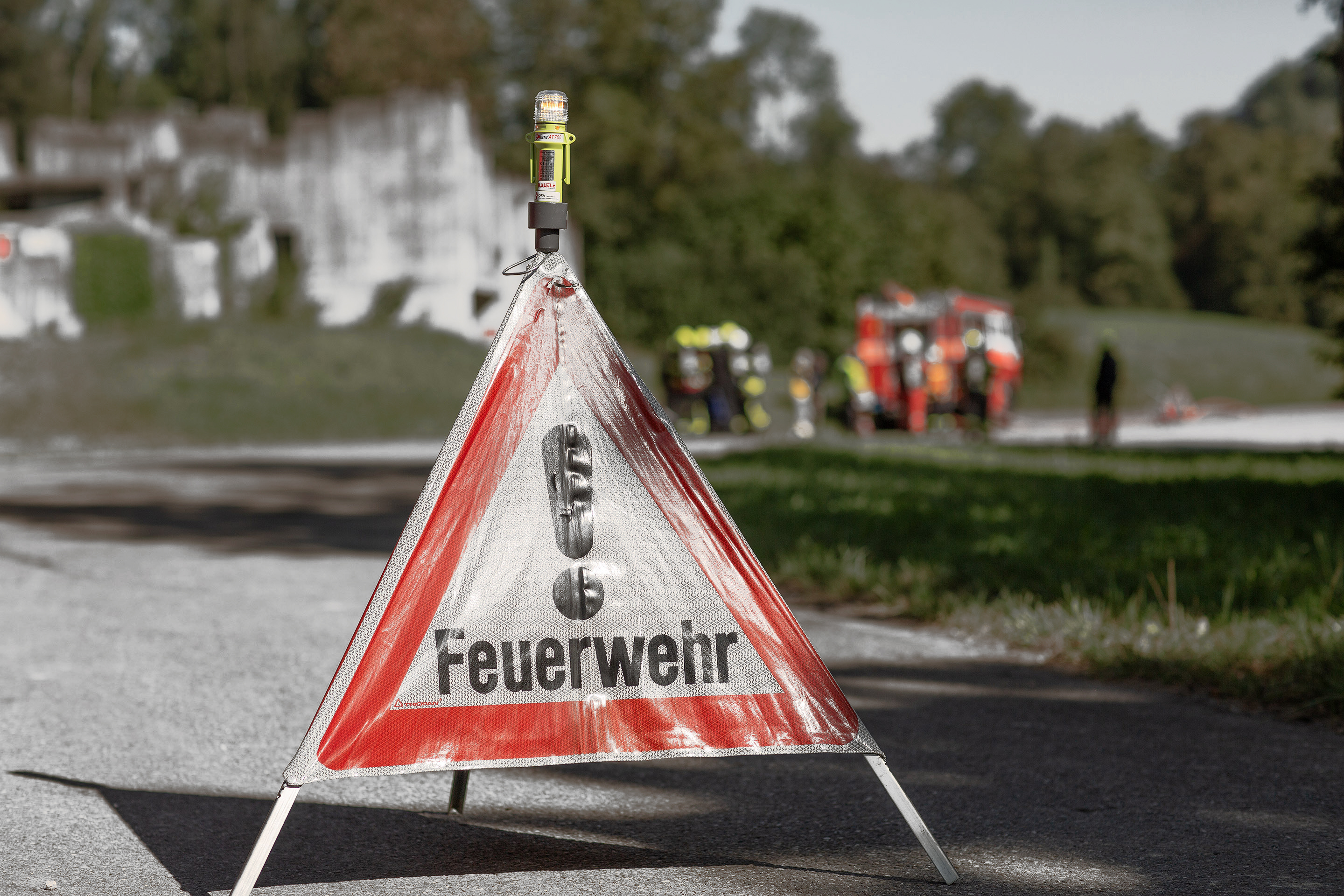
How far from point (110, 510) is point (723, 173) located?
157 ft

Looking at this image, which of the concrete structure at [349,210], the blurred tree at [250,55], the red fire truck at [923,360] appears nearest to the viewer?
the red fire truck at [923,360]

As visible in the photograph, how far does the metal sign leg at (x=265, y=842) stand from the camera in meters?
3.43

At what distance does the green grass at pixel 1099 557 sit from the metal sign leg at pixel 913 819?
8.84 ft

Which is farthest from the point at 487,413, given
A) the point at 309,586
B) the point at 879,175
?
the point at 879,175

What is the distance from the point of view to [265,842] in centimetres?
343

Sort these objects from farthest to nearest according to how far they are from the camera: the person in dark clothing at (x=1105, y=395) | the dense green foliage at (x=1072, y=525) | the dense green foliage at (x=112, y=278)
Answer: the dense green foliage at (x=112, y=278)
the person in dark clothing at (x=1105, y=395)
the dense green foliage at (x=1072, y=525)

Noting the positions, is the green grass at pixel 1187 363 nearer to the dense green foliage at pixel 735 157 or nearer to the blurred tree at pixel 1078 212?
the dense green foliage at pixel 735 157

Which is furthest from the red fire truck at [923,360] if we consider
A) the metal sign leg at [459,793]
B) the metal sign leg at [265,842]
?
the metal sign leg at [265,842]

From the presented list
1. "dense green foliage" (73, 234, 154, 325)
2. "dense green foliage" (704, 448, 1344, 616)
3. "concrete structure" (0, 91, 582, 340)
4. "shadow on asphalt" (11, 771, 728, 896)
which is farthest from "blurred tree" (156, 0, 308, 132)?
"shadow on asphalt" (11, 771, 728, 896)

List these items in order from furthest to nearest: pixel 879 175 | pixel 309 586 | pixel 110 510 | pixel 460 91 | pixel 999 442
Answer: pixel 879 175 < pixel 460 91 < pixel 999 442 < pixel 110 510 < pixel 309 586

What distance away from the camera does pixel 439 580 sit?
12.1ft

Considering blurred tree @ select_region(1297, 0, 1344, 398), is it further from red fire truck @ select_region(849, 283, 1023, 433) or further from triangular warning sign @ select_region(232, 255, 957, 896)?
red fire truck @ select_region(849, 283, 1023, 433)

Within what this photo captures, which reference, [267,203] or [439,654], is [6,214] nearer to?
[267,203]

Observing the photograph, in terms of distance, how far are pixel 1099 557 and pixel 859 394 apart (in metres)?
18.7
